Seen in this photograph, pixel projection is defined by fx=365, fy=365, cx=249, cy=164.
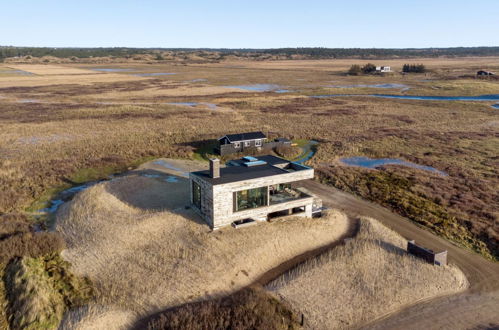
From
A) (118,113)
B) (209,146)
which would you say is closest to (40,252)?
(209,146)

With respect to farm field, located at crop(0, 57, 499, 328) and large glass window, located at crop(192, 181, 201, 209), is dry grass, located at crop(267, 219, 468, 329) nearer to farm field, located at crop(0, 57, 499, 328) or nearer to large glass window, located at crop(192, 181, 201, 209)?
farm field, located at crop(0, 57, 499, 328)

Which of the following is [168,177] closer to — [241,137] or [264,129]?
[241,137]

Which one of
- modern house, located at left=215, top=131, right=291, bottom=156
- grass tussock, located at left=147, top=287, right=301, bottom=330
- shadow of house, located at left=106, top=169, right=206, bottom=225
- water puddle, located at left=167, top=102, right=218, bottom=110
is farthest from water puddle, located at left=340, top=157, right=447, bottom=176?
water puddle, located at left=167, top=102, right=218, bottom=110

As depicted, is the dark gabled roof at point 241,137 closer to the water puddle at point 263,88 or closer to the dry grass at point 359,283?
the dry grass at point 359,283

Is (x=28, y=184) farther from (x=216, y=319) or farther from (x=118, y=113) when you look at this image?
(x=118, y=113)

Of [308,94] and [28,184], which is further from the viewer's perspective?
[308,94]

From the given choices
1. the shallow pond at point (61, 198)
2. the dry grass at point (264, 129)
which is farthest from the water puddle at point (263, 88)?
the shallow pond at point (61, 198)

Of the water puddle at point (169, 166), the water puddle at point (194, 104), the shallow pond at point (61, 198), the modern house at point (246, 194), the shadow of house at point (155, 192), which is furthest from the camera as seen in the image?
the water puddle at point (194, 104)

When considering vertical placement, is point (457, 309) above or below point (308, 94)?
below
